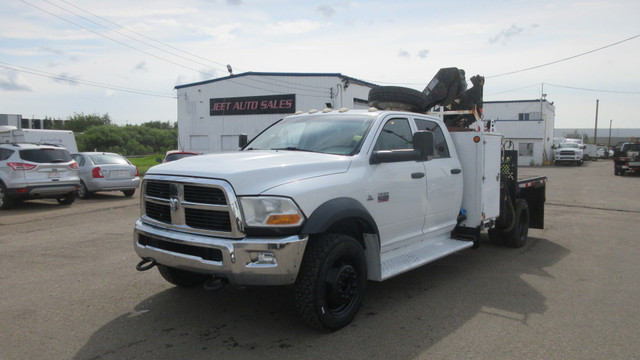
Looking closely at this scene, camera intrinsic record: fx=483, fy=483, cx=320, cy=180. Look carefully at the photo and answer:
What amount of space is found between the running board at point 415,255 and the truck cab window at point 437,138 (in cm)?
109

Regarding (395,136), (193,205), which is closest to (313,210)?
(193,205)

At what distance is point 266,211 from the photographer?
12.5 ft

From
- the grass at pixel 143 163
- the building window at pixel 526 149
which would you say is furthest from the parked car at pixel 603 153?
the grass at pixel 143 163

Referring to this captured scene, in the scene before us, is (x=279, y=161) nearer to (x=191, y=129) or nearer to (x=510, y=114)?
(x=191, y=129)

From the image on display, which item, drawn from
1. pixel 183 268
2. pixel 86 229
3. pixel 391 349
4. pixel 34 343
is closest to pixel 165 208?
pixel 183 268

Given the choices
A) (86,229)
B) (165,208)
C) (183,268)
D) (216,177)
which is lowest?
(86,229)

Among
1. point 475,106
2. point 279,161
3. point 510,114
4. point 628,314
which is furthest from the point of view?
point 510,114

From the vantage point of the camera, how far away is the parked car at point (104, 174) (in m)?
14.5

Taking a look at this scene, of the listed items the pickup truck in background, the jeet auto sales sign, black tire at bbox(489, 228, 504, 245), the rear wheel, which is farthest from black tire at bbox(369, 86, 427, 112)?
the pickup truck in background

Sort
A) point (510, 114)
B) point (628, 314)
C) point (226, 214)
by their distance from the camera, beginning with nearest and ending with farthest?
point (226, 214) < point (628, 314) < point (510, 114)

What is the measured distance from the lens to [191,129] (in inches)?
1344

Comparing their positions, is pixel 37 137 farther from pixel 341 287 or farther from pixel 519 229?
pixel 341 287

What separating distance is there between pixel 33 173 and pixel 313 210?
11.0 meters

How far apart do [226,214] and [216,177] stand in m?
0.32
